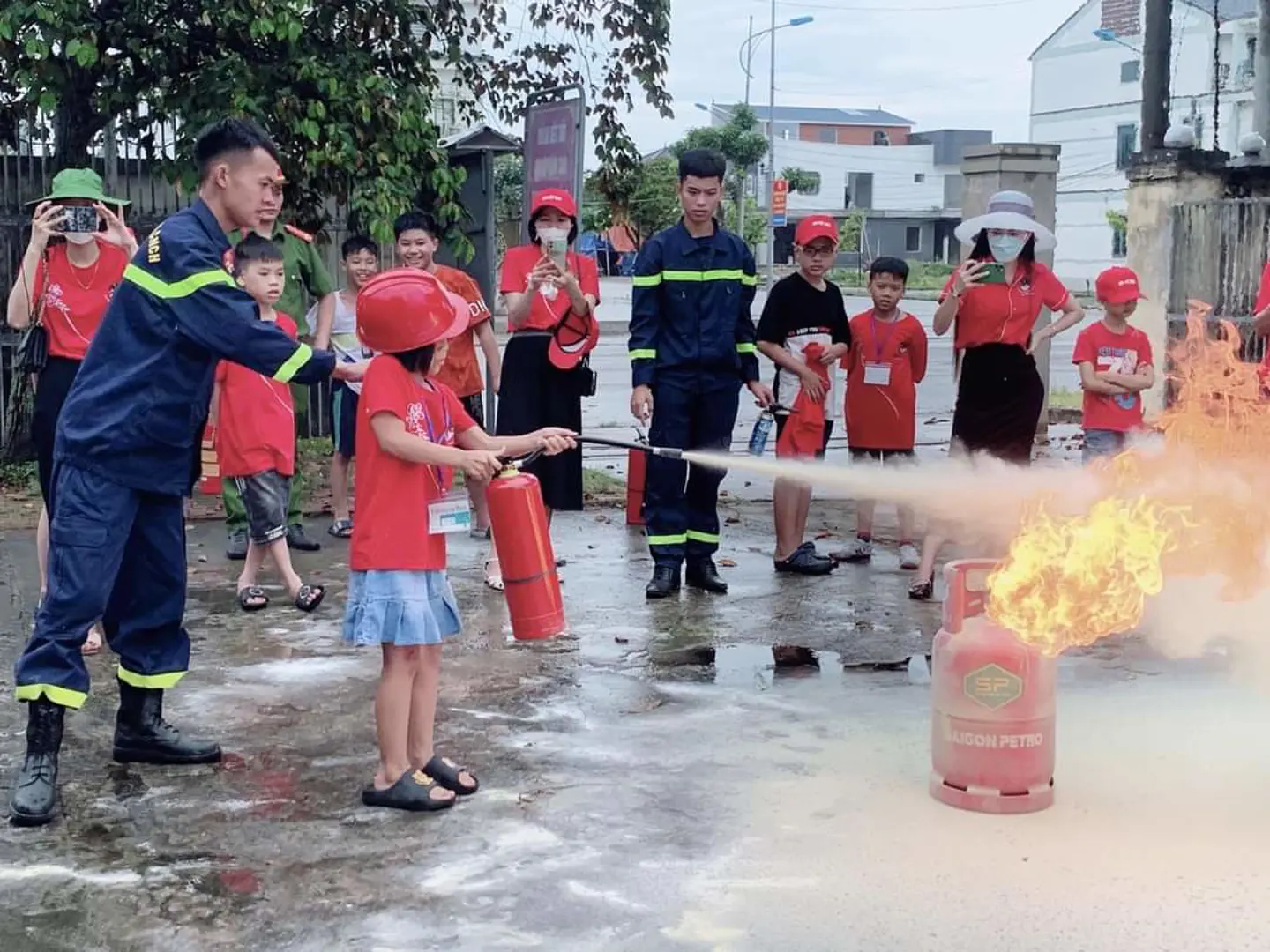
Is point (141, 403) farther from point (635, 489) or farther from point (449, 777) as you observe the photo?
point (635, 489)

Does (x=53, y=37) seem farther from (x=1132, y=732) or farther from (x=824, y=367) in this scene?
(x=1132, y=732)

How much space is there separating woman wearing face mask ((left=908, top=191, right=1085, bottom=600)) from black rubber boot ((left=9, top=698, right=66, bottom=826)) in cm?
427

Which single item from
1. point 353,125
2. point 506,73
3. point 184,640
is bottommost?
point 184,640

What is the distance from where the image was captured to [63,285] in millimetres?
5906

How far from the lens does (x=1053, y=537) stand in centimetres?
420

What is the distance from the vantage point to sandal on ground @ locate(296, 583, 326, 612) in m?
6.82

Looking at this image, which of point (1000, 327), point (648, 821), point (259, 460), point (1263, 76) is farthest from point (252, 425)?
point (1263, 76)

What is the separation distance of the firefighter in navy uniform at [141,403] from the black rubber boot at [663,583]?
2.96 metres

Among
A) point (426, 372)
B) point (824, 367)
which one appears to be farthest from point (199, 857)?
point (824, 367)

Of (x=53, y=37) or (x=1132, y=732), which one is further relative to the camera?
(x=53, y=37)

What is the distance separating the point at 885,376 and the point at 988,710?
3.83 m

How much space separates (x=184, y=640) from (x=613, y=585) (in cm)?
297

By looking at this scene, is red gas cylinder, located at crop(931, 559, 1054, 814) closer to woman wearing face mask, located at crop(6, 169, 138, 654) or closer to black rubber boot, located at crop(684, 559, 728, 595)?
black rubber boot, located at crop(684, 559, 728, 595)

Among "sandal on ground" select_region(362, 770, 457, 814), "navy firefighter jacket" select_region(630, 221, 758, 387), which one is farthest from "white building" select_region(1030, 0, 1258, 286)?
"sandal on ground" select_region(362, 770, 457, 814)
